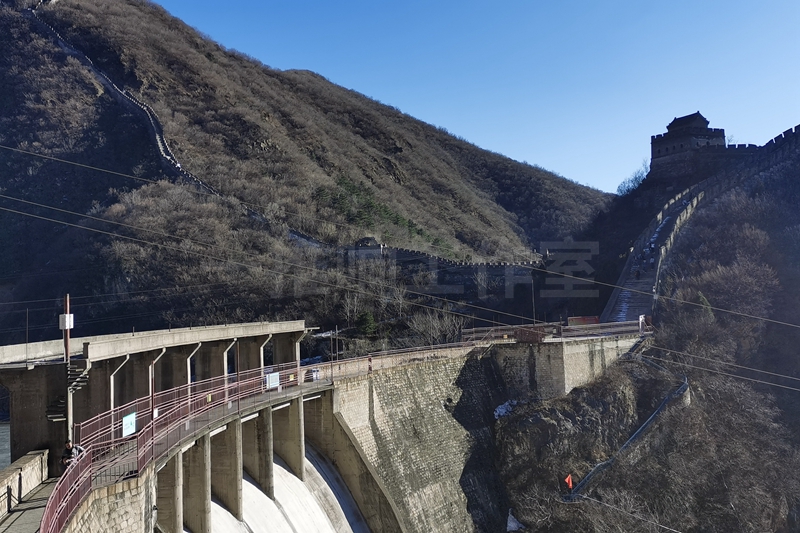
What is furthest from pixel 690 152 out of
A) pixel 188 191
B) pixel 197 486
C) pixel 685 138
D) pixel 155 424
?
pixel 155 424

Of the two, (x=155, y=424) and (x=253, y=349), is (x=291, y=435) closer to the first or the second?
(x=253, y=349)

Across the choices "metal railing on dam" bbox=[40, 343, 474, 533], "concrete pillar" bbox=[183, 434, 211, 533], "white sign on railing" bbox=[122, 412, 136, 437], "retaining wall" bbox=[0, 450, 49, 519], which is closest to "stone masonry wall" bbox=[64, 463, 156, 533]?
"metal railing on dam" bbox=[40, 343, 474, 533]

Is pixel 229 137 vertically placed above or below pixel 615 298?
above

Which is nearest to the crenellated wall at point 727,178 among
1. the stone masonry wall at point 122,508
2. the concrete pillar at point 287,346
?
the concrete pillar at point 287,346

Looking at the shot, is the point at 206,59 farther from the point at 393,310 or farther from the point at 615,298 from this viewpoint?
the point at 615,298

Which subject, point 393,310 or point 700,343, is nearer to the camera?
point 700,343

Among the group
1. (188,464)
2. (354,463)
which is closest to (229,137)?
(354,463)
